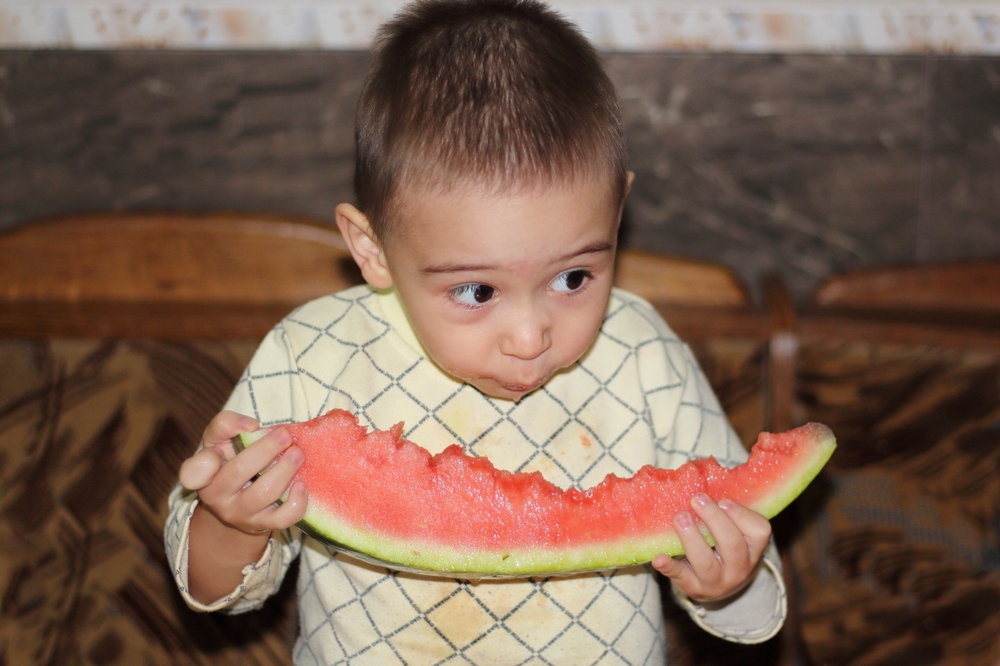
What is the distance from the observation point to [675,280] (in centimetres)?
184

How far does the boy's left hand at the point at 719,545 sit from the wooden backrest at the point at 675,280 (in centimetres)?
86

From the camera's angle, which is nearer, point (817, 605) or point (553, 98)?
point (553, 98)

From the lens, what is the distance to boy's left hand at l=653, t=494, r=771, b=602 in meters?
0.98

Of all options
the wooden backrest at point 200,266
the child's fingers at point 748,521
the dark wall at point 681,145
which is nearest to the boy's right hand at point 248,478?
the child's fingers at point 748,521

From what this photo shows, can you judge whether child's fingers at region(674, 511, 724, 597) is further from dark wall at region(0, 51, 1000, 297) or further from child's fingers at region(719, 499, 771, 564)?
dark wall at region(0, 51, 1000, 297)

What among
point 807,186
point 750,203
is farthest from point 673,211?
point 807,186

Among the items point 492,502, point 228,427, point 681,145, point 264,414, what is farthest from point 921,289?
point 228,427

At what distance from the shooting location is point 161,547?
1662 mm

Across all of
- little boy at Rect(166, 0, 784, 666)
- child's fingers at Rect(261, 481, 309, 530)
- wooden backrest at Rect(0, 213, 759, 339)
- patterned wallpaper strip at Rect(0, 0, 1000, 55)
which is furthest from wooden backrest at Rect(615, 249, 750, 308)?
child's fingers at Rect(261, 481, 309, 530)

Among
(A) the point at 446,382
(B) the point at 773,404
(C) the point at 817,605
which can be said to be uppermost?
(A) the point at 446,382

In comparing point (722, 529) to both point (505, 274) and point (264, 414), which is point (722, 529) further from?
point (264, 414)

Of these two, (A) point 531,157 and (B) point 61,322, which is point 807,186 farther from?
(B) point 61,322

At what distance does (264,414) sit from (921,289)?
1314 millimetres

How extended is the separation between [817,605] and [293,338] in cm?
107
